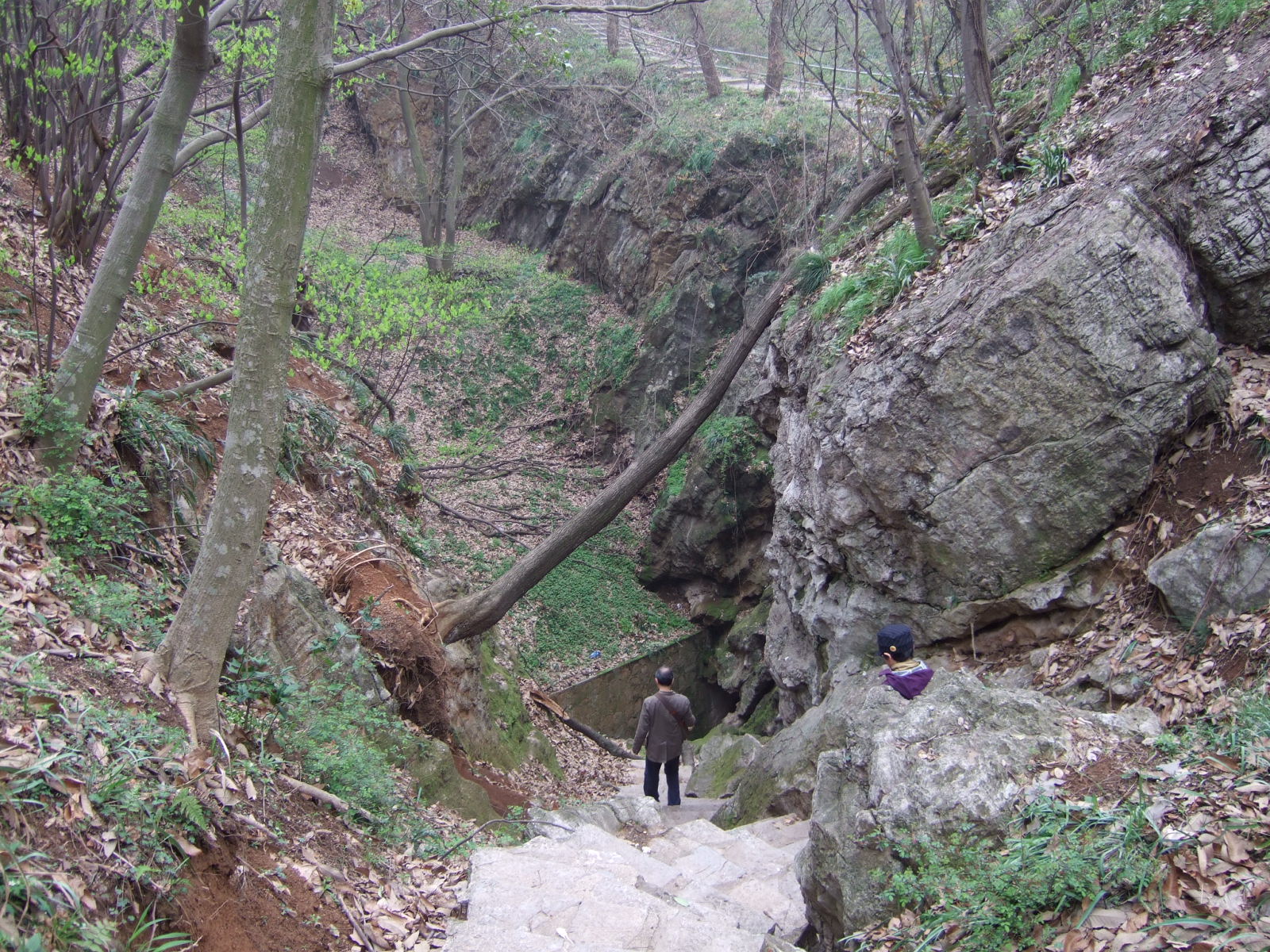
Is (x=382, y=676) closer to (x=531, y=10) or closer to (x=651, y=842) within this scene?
(x=651, y=842)

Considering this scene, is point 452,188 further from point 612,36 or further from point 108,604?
point 108,604

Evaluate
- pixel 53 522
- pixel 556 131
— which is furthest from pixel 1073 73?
pixel 556 131

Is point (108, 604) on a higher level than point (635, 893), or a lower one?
higher

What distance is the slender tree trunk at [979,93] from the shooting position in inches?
332

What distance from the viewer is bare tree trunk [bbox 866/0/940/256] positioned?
7785 millimetres

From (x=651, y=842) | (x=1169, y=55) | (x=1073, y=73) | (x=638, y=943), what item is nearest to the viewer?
(x=638, y=943)

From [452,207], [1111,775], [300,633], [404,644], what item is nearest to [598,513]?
[404,644]

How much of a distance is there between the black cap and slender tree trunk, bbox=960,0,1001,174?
5.76m

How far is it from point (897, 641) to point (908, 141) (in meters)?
5.22

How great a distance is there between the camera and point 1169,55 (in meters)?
7.48

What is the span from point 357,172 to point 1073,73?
22439mm

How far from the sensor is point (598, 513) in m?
10.7

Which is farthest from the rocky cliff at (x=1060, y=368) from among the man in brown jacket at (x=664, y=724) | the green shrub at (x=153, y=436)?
the green shrub at (x=153, y=436)

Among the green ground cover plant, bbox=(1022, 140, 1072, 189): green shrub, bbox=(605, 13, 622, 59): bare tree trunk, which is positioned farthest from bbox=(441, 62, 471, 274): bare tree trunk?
bbox=(1022, 140, 1072, 189): green shrub
